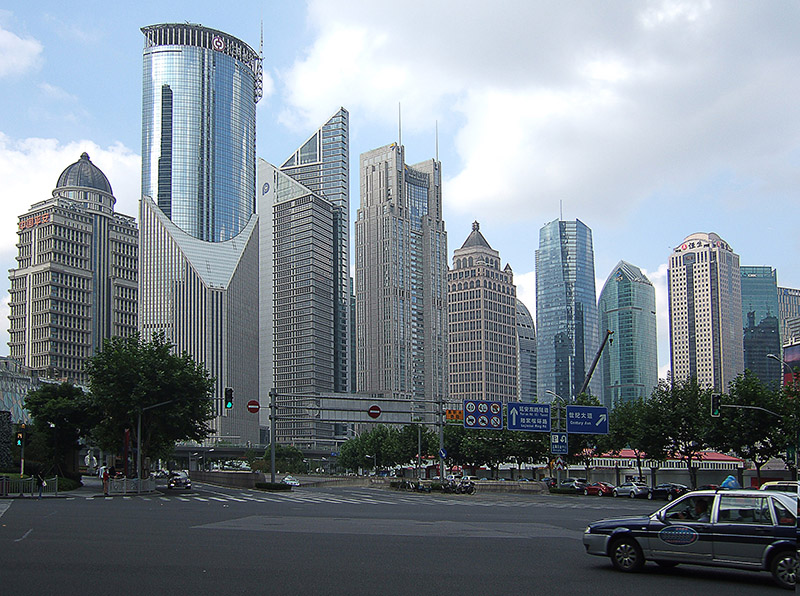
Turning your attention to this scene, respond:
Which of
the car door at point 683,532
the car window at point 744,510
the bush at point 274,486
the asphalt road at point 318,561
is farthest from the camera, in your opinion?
the bush at point 274,486

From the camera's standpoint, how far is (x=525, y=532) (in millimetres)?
26766

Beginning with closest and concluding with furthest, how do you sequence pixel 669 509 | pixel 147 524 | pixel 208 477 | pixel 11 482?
pixel 669 509, pixel 147 524, pixel 11 482, pixel 208 477

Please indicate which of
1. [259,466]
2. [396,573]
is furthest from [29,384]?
[396,573]

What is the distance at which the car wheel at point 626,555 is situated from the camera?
676 inches

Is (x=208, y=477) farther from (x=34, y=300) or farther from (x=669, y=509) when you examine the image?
(x=34, y=300)

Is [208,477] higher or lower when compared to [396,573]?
lower

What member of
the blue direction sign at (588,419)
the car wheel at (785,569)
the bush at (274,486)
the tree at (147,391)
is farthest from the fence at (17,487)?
the car wheel at (785,569)

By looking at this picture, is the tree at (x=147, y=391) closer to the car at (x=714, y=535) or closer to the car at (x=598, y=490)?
the car at (x=598, y=490)

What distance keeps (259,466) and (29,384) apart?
3819 centimetres

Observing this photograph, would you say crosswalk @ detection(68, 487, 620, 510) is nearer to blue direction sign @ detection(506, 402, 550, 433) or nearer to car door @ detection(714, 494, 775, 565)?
blue direction sign @ detection(506, 402, 550, 433)

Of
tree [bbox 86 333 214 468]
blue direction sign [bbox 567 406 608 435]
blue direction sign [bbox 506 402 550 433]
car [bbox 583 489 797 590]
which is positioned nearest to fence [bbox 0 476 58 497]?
tree [bbox 86 333 214 468]

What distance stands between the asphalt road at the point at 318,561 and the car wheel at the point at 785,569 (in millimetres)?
373

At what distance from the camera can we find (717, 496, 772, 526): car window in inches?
625

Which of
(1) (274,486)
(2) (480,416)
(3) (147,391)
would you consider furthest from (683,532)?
(1) (274,486)
